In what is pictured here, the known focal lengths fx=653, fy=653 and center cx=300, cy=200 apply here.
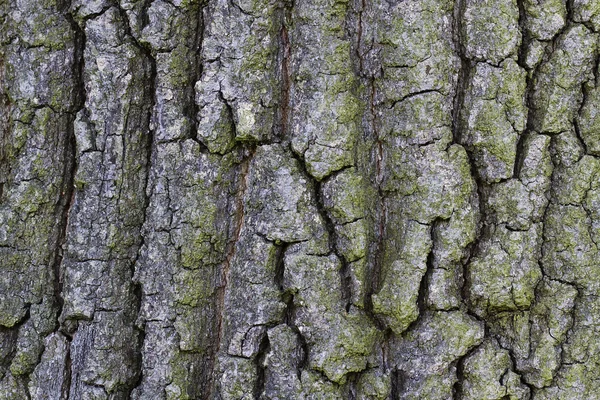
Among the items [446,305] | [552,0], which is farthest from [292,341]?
[552,0]

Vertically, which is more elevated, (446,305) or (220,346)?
(446,305)

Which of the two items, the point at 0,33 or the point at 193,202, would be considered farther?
the point at 0,33

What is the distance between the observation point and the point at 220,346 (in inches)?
65.1

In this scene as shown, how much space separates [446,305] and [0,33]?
53.4 inches

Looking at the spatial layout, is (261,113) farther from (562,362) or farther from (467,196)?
(562,362)

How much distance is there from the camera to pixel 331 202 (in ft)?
5.22

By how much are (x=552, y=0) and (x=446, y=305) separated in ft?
2.57

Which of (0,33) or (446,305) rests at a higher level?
(0,33)

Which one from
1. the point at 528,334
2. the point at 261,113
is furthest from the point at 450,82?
the point at 528,334

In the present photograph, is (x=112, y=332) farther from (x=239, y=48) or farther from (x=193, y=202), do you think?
(x=239, y=48)

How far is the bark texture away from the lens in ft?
5.17

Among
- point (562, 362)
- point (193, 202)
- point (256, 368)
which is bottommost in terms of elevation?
point (256, 368)

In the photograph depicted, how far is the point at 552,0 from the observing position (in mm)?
1582

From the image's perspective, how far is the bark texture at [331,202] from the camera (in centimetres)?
158
